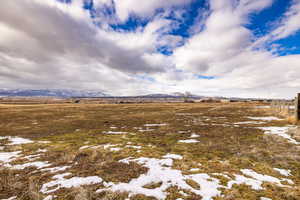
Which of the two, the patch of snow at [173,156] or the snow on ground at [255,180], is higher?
the snow on ground at [255,180]

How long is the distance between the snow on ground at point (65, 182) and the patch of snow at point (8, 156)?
15.6 feet

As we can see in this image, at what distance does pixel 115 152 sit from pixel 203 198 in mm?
5725

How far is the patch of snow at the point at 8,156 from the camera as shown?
319 inches

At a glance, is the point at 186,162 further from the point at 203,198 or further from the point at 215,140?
the point at 215,140

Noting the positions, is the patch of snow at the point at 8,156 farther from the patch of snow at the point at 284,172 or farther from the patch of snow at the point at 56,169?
the patch of snow at the point at 284,172

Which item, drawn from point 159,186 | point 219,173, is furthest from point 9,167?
point 219,173

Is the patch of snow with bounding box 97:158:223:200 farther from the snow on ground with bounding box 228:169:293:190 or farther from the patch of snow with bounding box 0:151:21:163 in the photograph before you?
the patch of snow with bounding box 0:151:21:163

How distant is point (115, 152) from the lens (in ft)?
28.4

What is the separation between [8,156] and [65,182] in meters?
6.46

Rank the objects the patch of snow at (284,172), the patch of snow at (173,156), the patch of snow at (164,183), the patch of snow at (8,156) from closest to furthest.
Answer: the patch of snow at (164,183) < the patch of snow at (284,172) < the patch of snow at (173,156) < the patch of snow at (8,156)

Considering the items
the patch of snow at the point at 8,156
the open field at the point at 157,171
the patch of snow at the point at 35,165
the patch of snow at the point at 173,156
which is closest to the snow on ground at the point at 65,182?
the open field at the point at 157,171

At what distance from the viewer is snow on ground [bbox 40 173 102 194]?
5173 millimetres

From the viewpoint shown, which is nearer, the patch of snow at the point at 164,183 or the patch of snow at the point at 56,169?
the patch of snow at the point at 164,183

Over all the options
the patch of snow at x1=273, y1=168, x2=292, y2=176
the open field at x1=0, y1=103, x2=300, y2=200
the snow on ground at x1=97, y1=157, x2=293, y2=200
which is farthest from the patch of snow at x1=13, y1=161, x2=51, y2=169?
the patch of snow at x1=273, y1=168, x2=292, y2=176
